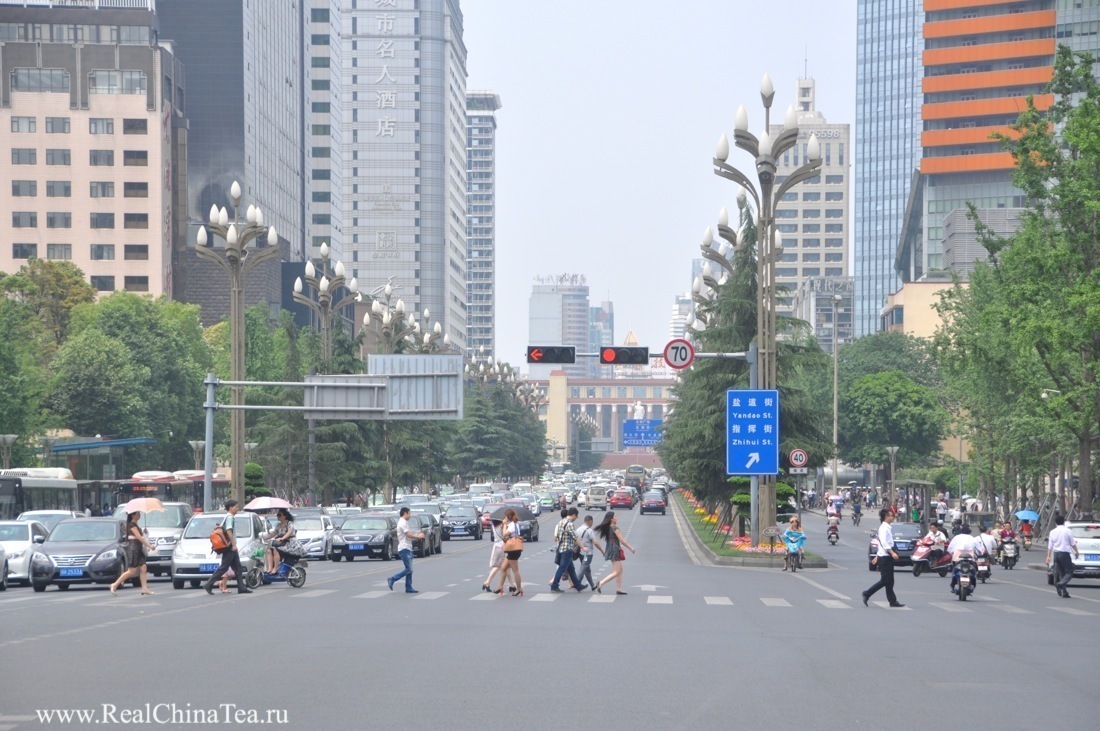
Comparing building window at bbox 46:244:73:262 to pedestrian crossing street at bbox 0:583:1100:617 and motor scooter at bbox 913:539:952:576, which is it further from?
pedestrian crossing street at bbox 0:583:1100:617

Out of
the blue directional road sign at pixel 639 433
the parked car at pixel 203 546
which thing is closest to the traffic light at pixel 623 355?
the parked car at pixel 203 546

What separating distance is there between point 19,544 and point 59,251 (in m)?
90.5

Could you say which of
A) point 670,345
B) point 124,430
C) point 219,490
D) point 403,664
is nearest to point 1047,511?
point 670,345

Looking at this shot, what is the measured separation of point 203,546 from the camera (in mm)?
31031

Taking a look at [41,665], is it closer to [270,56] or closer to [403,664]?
[403,664]

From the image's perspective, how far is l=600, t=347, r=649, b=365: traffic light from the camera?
3844 cm

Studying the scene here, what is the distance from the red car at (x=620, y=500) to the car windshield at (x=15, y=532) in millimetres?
76544

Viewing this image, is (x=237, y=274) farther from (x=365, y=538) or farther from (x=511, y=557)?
(x=511, y=557)

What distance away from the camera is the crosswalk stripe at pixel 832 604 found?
26.5 meters

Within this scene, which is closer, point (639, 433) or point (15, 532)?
point (15, 532)

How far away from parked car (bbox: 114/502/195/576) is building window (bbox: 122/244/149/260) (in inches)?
3262

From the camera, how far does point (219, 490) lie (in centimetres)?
7912

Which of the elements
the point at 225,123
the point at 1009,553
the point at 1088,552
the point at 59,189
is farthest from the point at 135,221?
the point at 1088,552

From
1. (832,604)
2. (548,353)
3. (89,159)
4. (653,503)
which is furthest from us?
(89,159)
